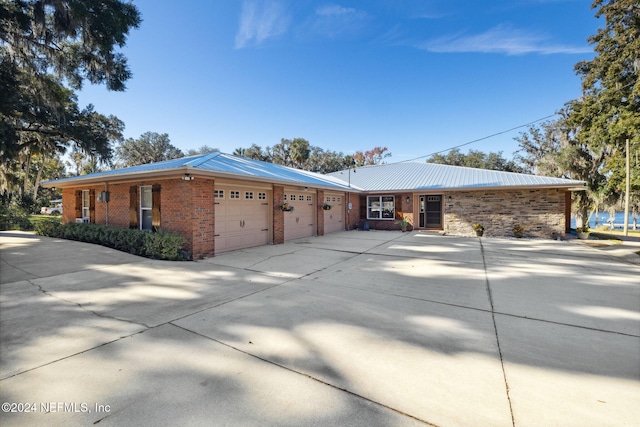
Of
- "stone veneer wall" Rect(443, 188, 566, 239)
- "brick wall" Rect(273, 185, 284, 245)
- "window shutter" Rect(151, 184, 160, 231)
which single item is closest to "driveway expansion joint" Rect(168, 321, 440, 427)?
"window shutter" Rect(151, 184, 160, 231)

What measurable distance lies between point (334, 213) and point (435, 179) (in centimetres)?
682

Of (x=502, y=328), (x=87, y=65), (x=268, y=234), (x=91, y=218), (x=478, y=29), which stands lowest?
(x=502, y=328)

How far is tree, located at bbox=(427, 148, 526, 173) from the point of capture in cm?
3819

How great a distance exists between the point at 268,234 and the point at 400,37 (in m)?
10.9

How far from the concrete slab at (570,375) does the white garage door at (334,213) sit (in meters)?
12.1

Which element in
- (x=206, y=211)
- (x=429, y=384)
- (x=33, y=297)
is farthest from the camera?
(x=206, y=211)

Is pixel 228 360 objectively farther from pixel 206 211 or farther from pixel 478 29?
pixel 478 29

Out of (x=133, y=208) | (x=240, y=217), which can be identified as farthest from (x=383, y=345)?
(x=133, y=208)

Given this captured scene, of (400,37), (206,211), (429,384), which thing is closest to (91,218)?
(206,211)

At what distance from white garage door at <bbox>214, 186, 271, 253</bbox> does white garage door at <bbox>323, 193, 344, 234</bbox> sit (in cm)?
497

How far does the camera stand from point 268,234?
37.1 feet

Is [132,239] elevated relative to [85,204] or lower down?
lower down

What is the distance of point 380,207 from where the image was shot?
1823 cm

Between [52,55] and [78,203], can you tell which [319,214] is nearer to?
[78,203]
